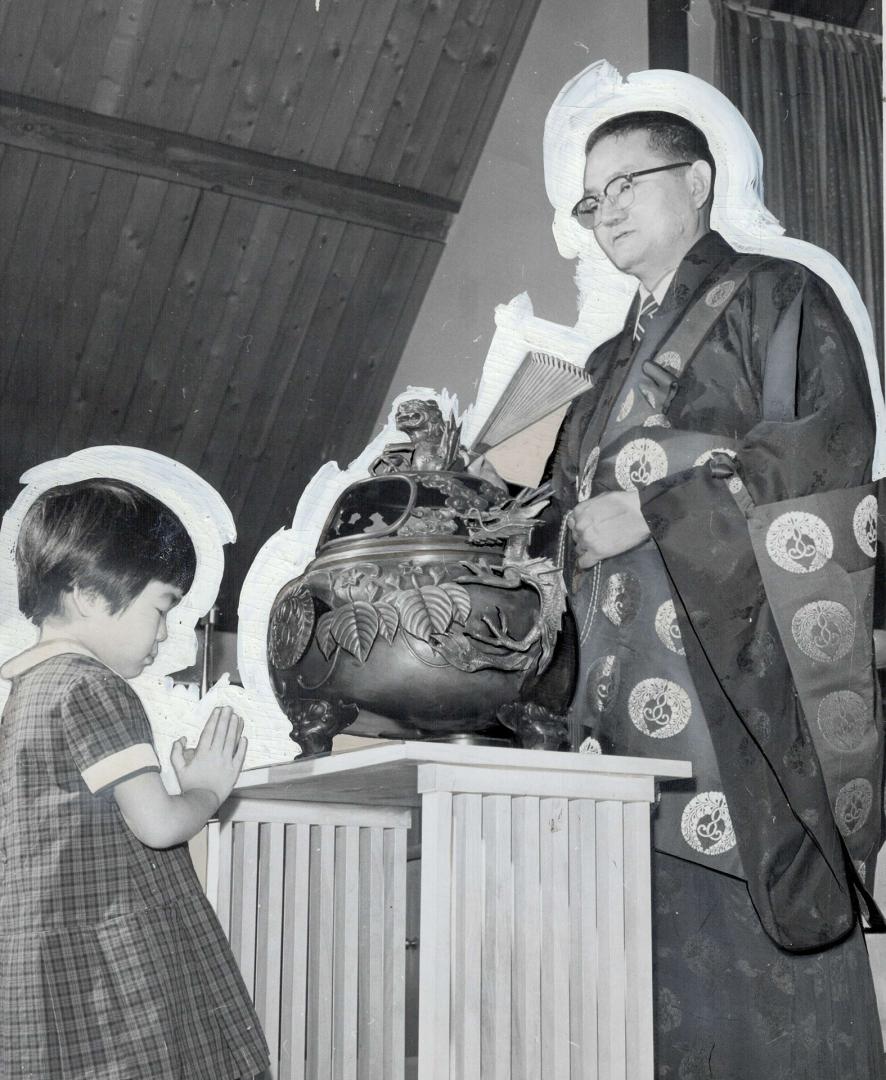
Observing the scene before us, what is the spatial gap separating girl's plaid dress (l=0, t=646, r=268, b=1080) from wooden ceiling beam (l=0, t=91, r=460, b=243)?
77 centimetres

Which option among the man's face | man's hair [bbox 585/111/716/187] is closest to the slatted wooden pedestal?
the man's face

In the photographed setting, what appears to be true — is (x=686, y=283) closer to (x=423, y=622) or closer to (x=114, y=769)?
(x=423, y=622)

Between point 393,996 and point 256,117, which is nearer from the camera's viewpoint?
point 393,996

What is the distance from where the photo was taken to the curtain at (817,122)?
6.19 feet

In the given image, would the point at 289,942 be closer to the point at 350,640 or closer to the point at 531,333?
the point at 350,640

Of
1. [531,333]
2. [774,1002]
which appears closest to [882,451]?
[531,333]

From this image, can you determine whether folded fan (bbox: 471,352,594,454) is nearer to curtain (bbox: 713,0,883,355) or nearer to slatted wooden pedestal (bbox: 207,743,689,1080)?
curtain (bbox: 713,0,883,355)

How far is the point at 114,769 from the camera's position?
5.37 ft

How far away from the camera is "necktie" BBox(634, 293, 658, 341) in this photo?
192 centimetres

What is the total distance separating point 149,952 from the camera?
163 centimetres

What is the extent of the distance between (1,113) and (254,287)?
41 centimetres

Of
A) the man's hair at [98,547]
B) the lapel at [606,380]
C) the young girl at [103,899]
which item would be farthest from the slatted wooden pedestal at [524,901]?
the lapel at [606,380]

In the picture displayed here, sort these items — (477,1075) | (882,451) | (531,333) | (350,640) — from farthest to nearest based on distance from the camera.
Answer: (531,333), (882,451), (350,640), (477,1075)

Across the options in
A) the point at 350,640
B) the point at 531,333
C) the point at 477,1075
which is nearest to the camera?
the point at 477,1075
